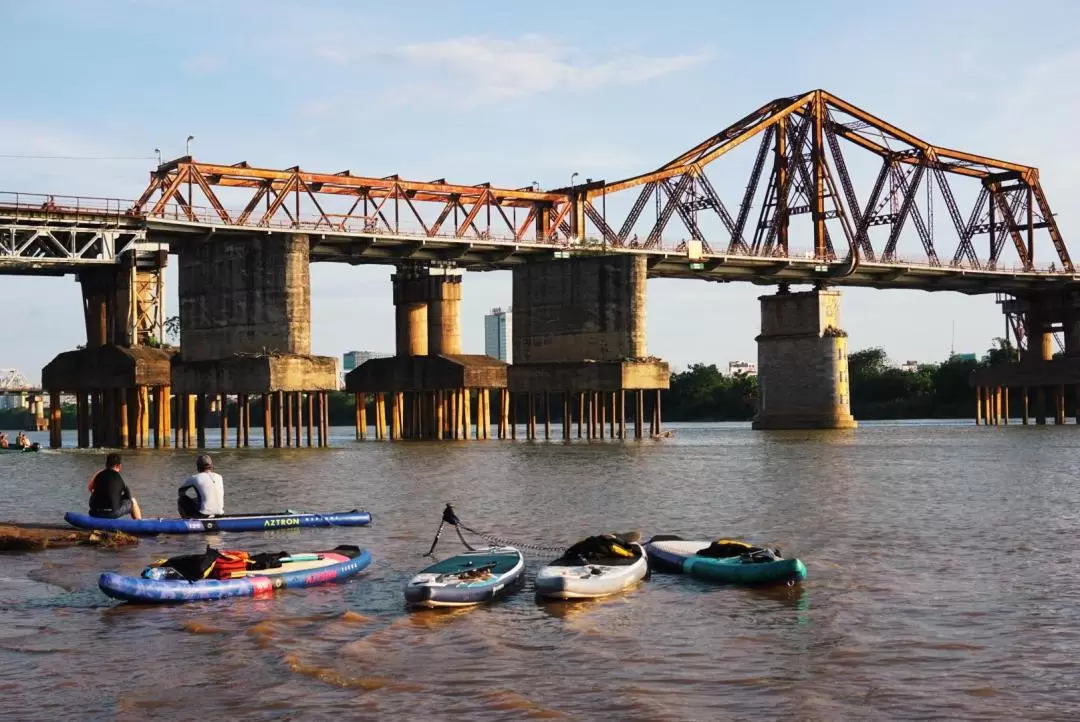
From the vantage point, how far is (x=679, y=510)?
38.1 metres

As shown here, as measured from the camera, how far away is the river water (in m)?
14.8

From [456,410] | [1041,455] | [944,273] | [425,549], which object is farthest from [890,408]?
[425,549]

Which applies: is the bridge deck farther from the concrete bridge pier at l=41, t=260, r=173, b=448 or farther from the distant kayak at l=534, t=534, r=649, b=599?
the distant kayak at l=534, t=534, r=649, b=599

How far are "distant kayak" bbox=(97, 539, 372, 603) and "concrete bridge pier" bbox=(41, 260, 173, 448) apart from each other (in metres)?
55.9

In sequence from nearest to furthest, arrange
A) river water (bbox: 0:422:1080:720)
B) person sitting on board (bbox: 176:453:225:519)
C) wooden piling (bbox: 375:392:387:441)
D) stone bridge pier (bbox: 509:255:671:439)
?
river water (bbox: 0:422:1080:720) → person sitting on board (bbox: 176:453:225:519) → stone bridge pier (bbox: 509:255:671:439) → wooden piling (bbox: 375:392:387:441)

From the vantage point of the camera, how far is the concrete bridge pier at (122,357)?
76.9 m

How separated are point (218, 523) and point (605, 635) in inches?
520

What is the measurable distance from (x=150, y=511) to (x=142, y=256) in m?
45.0

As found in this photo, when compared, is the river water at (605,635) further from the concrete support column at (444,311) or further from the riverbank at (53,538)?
the concrete support column at (444,311)

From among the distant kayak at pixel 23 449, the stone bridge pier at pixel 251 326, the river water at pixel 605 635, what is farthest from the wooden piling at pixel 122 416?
the river water at pixel 605 635

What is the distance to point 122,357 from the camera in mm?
76500

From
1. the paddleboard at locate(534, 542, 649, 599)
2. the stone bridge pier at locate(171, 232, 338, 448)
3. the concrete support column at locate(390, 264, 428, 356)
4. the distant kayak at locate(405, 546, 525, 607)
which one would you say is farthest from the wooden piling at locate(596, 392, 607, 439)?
the distant kayak at locate(405, 546, 525, 607)

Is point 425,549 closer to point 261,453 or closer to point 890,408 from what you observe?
point 261,453

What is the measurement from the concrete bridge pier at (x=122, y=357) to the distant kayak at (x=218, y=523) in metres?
47.6
